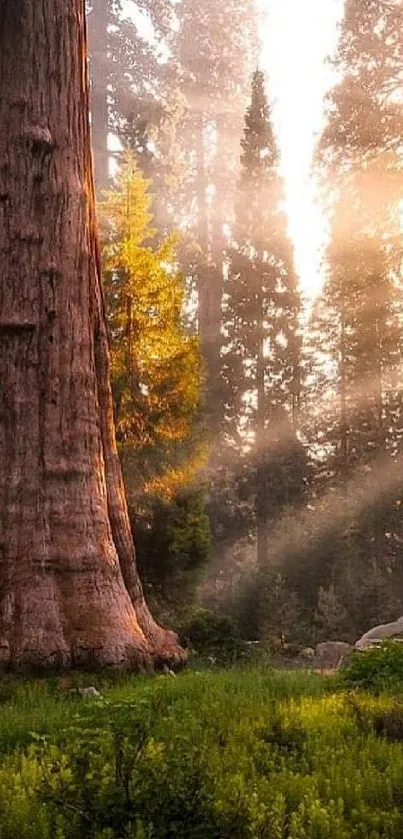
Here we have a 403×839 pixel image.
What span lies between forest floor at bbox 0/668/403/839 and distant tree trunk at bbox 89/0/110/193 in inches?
1435

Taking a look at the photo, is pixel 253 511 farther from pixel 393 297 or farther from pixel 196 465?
pixel 196 465

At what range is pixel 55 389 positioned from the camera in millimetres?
8445

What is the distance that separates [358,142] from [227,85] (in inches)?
805

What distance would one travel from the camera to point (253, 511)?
29812 mm

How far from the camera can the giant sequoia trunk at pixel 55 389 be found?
7.82 meters

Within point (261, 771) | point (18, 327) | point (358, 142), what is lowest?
point (261, 771)

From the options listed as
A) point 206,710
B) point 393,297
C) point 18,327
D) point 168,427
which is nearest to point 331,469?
point 393,297

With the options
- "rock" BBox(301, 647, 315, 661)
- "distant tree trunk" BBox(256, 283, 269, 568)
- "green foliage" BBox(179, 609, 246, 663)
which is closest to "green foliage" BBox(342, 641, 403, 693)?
"green foliage" BBox(179, 609, 246, 663)

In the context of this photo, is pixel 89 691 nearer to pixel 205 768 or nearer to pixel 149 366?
pixel 205 768

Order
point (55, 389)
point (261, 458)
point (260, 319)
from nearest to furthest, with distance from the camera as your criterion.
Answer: point (55, 389)
point (261, 458)
point (260, 319)

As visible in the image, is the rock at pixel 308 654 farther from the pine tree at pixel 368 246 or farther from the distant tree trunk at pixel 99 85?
the distant tree trunk at pixel 99 85

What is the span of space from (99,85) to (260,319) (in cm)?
1843

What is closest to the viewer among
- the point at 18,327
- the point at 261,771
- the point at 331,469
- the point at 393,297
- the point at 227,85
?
the point at 261,771

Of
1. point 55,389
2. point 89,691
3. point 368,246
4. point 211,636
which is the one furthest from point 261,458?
point 89,691
